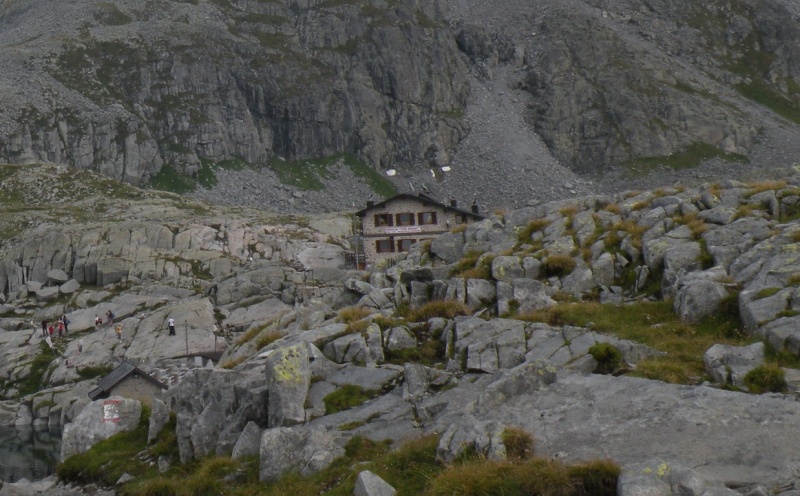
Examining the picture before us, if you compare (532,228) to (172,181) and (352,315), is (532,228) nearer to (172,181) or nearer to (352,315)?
(352,315)

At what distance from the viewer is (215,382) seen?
892 inches

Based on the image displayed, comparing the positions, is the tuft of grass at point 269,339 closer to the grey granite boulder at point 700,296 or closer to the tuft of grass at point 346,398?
the tuft of grass at point 346,398

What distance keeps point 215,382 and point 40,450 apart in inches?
1501

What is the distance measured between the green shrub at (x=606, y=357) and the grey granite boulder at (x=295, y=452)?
794cm

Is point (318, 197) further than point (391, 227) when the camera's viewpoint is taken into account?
Yes

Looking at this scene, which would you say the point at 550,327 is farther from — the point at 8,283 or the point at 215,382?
the point at 8,283

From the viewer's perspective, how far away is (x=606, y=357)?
1995 centimetres

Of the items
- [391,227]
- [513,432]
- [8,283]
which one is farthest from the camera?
[8,283]

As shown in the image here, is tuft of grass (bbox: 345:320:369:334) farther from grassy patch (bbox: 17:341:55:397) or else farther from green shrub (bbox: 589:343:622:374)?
grassy patch (bbox: 17:341:55:397)

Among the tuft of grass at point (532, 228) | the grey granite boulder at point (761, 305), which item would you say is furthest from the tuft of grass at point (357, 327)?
the tuft of grass at point (532, 228)

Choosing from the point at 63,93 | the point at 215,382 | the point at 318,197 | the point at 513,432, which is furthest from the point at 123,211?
the point at 513,432

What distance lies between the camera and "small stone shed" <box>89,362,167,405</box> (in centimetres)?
4725

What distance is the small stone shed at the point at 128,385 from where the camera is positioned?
1860 inches

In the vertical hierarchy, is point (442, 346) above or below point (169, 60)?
below
